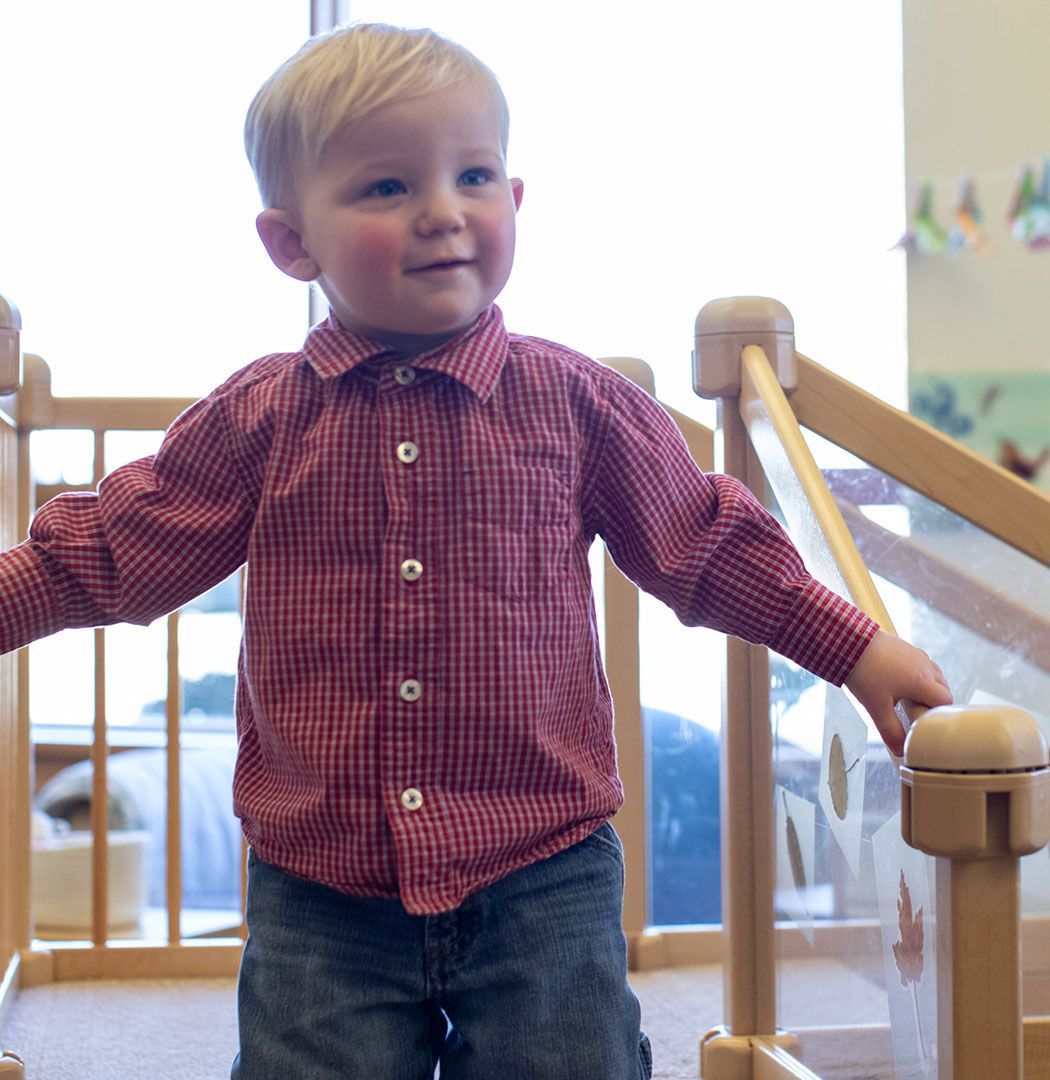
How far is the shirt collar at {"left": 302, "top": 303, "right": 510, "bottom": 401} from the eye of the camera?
962 mm

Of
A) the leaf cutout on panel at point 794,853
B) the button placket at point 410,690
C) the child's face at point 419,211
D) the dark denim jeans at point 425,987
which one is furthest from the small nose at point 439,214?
the leaf cutout on panel at point 794,853

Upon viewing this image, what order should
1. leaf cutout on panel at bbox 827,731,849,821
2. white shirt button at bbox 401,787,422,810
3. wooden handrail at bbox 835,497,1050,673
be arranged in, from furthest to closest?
wooden handrail at bbox 835,497,1050,673 < leaf cutout on panel at bbox 827,731,849,821 < white shirt button at bbox 401,787,422,810

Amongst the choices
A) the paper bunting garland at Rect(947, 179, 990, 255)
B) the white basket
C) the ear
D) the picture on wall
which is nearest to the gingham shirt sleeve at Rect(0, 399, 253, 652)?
the ear

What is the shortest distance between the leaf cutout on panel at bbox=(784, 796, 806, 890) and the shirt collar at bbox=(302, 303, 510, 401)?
55 cm

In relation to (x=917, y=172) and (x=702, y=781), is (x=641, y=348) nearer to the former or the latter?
(x=917, y=172)

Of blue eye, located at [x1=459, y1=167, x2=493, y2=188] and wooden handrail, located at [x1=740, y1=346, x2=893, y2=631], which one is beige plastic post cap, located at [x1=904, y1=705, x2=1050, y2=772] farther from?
blue eye, located at [x1=459, y1=167, x2=493, y2=188]

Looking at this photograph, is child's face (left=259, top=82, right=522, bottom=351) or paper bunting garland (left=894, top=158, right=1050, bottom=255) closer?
child's face (left=259, top=82, right=522, bottom=351)

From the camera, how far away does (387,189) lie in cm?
93

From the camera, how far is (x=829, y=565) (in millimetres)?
1074

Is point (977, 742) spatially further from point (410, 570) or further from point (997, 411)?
point (997, 411)

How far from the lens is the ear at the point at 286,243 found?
39.3 inches

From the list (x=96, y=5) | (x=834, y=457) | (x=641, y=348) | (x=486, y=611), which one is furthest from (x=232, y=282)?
(x=486, y=611)

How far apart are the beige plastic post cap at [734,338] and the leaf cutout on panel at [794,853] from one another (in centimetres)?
38

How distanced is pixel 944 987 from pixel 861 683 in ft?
0.71
